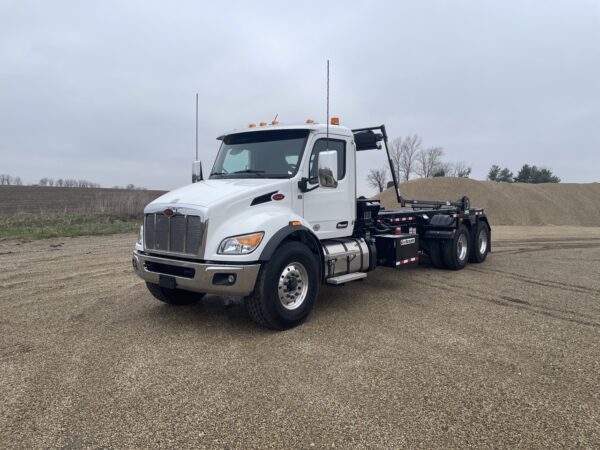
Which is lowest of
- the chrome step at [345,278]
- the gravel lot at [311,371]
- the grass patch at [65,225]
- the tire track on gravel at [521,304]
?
the gravel lot at [311,371]

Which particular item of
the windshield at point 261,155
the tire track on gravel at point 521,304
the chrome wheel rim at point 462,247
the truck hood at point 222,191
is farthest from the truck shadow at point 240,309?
the chrome wheel rim at point 462,247

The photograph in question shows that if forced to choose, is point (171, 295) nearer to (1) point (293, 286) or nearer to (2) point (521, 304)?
(1) point (293, 286)

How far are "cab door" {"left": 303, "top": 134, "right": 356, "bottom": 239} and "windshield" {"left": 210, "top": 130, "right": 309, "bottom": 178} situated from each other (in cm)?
26

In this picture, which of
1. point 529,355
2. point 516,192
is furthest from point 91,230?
point 516,192

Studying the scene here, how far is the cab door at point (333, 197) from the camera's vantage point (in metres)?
6.14

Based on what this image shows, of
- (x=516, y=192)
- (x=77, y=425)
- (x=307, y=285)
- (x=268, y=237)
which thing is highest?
(x=516, y=192)

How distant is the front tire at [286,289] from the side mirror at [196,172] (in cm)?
228

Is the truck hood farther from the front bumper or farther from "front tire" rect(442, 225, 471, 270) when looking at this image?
"front tire" rect(442, 225, 471, 270)

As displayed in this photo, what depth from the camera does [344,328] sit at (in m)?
5.44

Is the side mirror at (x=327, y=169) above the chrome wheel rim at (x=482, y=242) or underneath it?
above

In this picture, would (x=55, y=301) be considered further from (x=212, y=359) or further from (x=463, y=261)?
(x=463, y=261)

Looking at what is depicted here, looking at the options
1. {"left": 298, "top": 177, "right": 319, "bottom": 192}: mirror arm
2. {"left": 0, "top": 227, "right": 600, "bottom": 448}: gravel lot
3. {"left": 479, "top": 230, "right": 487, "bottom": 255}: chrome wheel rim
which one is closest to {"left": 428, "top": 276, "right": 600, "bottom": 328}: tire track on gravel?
{"left": 0, "top": 227, "right": 600, "bottom": 448}: gravel lot

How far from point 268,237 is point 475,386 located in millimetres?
2732

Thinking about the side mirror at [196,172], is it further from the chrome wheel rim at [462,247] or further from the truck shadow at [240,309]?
the chrome wheel rim at [462,247]
